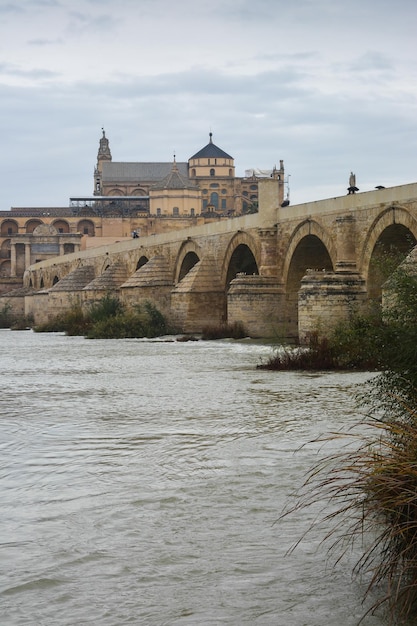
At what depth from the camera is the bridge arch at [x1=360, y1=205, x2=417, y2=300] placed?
2191cm

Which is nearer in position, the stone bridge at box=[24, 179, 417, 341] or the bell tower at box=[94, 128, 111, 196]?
the stone bridge at box=[24, 179, 417, 341]

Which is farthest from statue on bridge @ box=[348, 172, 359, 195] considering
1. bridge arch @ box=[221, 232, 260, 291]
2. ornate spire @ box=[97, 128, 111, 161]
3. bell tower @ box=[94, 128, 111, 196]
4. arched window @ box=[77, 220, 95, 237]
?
ornate spire @ box=[97, 128, 111, 161]

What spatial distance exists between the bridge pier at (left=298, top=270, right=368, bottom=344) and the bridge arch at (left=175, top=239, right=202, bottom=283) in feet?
42.7

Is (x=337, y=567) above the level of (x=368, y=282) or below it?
below

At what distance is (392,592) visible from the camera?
14.5 feet

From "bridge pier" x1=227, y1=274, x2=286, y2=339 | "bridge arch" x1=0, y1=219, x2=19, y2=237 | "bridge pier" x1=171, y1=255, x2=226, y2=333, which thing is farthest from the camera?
"bridge arch" x1=0, y1=219, x2=19, y2=237

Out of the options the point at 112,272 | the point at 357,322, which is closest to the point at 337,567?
the point at 357,322

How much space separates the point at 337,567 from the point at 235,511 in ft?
4.26

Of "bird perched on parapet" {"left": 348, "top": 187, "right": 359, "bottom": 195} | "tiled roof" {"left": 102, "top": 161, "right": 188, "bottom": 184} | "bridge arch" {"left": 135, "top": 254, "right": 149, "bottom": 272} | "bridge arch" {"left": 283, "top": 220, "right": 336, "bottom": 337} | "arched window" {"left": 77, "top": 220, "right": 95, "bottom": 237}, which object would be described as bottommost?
"bridge arch" {"left": 283, "top": 220, "right": 336, "bottom": 337}

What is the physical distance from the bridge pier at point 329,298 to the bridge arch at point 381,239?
0.33m

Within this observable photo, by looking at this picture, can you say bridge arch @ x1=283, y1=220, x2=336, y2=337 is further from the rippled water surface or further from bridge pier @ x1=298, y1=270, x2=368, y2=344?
the rippled water surface

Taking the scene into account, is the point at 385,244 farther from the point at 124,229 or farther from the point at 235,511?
the point at 124,229

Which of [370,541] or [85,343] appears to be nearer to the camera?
[370,541]

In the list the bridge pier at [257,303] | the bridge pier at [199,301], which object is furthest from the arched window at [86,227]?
the bridge pier at [257,303]
